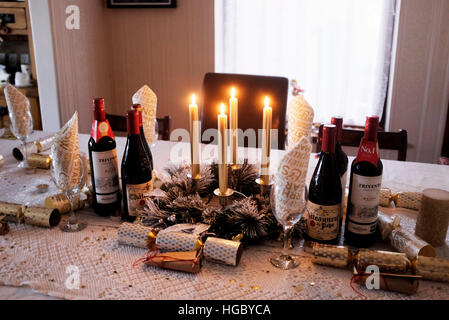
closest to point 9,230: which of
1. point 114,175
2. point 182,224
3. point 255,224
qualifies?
point 114,175

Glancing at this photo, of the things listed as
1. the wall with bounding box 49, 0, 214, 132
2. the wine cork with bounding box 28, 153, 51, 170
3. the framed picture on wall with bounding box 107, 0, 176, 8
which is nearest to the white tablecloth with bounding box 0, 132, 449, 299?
the wine cork with bounding box 28, 153, 51, 170

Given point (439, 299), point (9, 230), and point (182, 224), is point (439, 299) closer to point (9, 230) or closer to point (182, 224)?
point (182, 224)

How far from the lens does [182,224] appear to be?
0.94m

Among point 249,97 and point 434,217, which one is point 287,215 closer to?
point 434,217

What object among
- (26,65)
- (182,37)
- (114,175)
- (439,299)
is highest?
(182,37)

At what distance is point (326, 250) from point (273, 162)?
64 centimetres

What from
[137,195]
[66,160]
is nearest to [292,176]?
[137,195]

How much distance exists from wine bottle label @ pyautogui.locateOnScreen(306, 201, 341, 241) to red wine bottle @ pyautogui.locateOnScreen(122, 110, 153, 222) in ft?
1.31

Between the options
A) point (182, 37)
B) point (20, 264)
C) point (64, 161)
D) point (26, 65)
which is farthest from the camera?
point (26, 65)

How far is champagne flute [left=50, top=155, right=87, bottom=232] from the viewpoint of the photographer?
38.5 inches

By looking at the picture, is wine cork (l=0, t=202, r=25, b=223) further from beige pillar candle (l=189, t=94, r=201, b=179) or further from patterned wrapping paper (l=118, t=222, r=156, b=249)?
beige pillar candle (l=189, t=94, r=201, b=179)

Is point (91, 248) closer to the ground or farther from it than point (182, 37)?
closer to the ground

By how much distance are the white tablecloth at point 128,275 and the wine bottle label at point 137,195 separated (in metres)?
0.07

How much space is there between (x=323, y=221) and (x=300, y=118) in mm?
256
